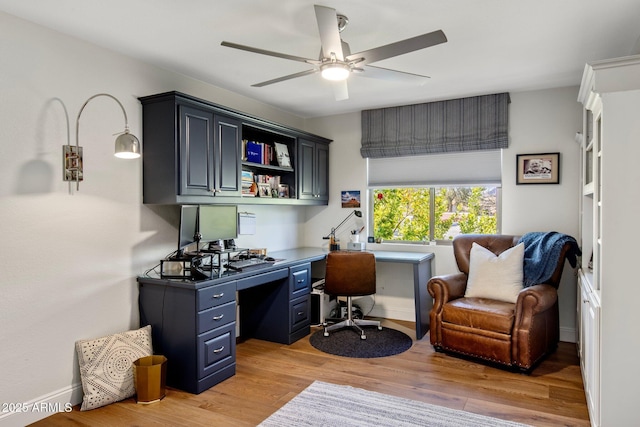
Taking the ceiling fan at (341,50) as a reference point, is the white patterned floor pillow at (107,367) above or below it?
below

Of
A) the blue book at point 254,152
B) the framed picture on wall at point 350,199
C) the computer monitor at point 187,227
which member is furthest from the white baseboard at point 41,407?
the framed picture on wall at point 350,199

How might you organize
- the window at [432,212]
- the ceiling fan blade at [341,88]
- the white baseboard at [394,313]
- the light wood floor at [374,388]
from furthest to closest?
1. the white baseboard at [394,313]
2. the window at [432,212]
3. the ceiling fan blade at [341,88]
4. the light wood floor at [374,388]

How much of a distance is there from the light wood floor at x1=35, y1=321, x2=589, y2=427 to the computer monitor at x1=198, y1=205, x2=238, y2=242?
1.09 m

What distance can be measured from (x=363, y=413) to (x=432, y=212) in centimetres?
265

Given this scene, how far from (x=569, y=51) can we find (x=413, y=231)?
2376 millimetres

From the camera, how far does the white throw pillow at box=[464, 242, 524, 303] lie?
11.5 feet

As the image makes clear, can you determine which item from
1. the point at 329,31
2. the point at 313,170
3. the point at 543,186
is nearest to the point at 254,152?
the point at 313,170

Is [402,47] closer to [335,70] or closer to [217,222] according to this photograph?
[335,70]

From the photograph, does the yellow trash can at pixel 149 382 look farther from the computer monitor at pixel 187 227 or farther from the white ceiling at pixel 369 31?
the white ceiling at pixel 369 31

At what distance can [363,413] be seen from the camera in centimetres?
258

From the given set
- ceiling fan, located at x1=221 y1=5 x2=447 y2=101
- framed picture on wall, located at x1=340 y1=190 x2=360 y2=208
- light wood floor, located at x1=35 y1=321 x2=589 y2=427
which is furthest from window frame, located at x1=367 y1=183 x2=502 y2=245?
ceiling fan, located at x1=221 y1=5 x2=447 y2=101

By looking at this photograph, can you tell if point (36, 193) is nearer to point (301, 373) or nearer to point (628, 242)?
point (301, 373)

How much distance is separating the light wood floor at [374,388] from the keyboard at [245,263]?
2.69 feet

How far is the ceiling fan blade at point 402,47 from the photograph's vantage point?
206cm
